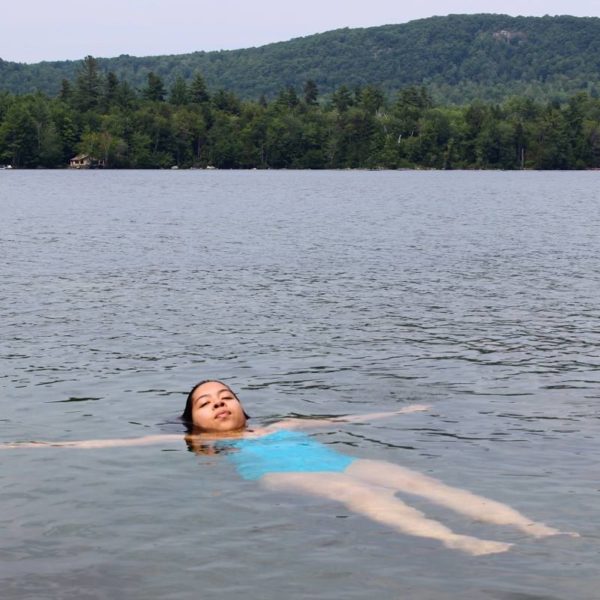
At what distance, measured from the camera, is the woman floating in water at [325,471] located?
12.2m

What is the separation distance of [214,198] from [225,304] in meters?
80.1

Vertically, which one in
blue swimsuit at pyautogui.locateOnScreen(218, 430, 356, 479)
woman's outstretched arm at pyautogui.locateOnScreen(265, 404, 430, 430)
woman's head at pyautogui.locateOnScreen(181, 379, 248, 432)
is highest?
woman's head at pyautogui.locateOnScreen(181, 379, 248, 432)

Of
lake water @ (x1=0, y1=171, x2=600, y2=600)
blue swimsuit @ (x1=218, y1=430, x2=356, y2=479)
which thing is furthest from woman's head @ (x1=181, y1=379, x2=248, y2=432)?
lake water @ (x1=0, y1=171, x2=600, y2=600)

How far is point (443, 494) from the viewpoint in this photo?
12.9 metres

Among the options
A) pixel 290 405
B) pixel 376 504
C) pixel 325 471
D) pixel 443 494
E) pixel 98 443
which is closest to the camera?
pixel 376 504

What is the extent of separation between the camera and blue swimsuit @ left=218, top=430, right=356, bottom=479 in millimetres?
14406

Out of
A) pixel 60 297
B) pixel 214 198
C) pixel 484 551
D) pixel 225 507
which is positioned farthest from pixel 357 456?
pixel 214 198

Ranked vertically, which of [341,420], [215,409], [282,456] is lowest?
[341,420]

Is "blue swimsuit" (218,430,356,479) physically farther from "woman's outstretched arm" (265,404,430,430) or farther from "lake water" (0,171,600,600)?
"woman's outstretched arm" (265,404,430,430)

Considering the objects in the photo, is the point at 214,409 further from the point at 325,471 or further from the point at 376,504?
the point at 376,504

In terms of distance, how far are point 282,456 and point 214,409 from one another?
6.18 ft

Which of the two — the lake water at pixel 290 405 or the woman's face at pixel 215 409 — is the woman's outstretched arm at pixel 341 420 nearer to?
the lake water at pixel 290 405

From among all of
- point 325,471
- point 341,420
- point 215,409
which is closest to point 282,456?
point 325,471

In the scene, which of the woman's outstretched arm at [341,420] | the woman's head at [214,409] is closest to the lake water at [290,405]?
the woman's outstretched arm at [341,420]
